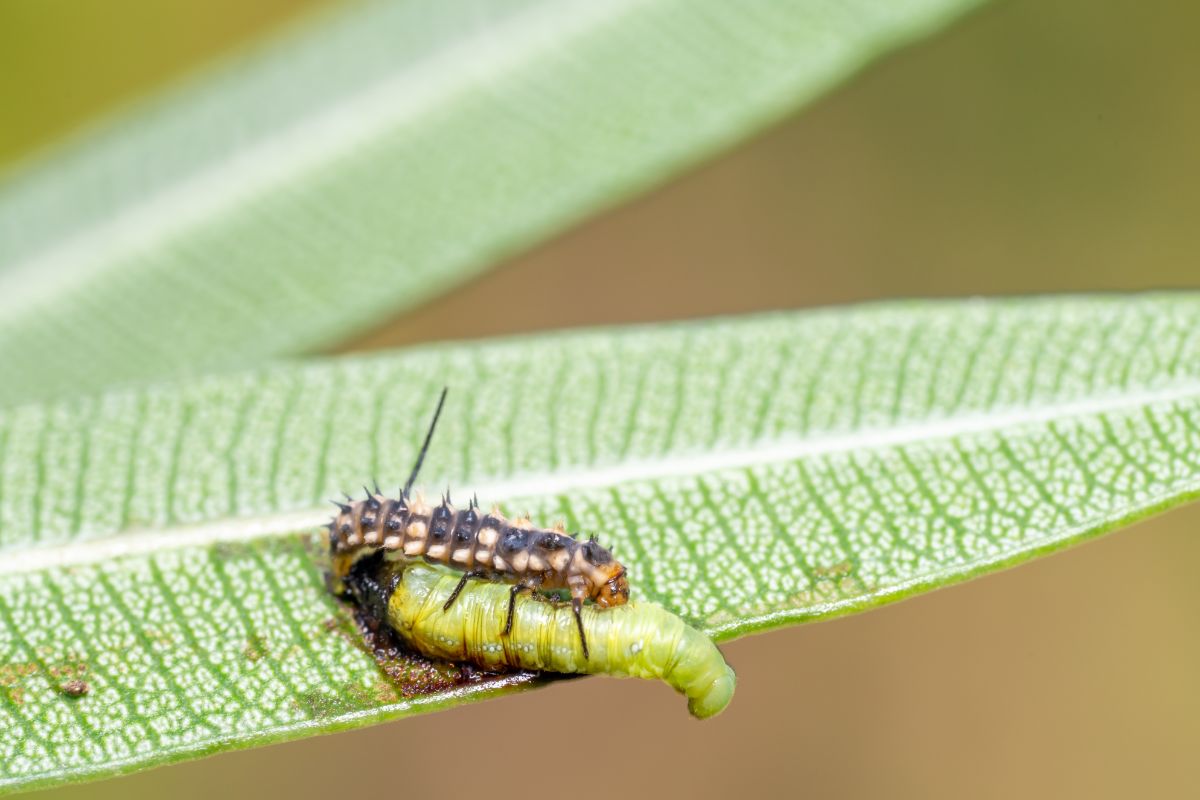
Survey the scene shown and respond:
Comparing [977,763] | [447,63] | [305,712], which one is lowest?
[977,763]

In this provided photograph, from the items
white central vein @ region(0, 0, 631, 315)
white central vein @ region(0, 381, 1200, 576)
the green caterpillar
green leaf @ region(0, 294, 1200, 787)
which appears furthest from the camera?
white central vein @ region(0, 0, 631, 315)

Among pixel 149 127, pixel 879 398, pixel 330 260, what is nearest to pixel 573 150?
pixel 330 260

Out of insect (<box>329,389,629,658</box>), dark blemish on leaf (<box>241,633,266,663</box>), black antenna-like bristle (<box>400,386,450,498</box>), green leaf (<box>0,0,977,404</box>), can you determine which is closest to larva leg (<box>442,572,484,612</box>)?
insect (<box>329,389,629,658</box>)

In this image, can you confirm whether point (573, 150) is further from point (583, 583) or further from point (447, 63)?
point (583, 583)

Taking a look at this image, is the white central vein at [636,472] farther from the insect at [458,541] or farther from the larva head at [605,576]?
the larva head at [605,576]

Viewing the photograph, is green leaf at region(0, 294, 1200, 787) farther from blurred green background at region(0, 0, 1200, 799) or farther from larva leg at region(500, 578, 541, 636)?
blurred green background at region(0, 0, 1200, 799)

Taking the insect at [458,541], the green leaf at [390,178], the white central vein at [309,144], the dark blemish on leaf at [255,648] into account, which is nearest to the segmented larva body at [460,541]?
the insect at [458,541]

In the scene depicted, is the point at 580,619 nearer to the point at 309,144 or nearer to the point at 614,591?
the point at 614,591
